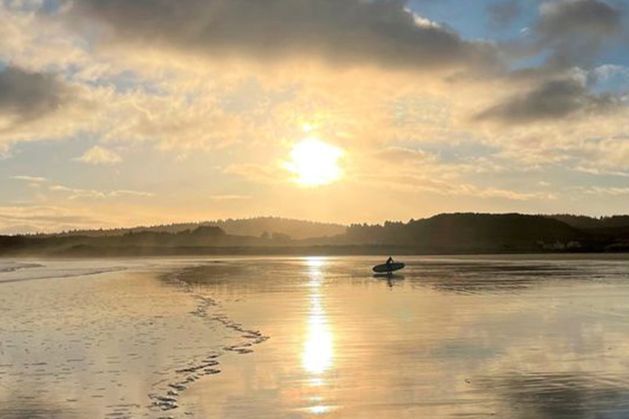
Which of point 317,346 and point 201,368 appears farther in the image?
point 317,346

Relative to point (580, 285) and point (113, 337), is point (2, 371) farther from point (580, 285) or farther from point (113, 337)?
point (580, 285)

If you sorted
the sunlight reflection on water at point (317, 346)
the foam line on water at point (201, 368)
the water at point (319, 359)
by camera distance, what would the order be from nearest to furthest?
1. the water at point (319, 359)
2. the foam line on water at point (201, 368)
3. the sunlight reflection on water at point (317, 346)

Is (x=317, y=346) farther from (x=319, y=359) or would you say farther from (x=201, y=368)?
(x=201, y=368)

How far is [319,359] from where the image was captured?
66.4 feet

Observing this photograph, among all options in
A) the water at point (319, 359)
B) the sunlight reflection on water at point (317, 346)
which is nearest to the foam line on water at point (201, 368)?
the water at point (319, 359)

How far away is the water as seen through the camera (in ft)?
47.8

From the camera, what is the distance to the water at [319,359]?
47.8 feet

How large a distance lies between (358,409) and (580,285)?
143 feet

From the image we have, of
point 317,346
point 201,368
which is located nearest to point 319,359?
point 317,346

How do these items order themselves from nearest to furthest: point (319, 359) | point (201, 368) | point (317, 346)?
point (201, 368)
point (319, 359)
point (317, 346)

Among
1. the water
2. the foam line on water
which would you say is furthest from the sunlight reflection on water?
the foam line on water

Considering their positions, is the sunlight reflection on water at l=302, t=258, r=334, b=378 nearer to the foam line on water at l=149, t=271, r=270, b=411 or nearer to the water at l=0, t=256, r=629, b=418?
the water at l=0, t=256, r=629, b=418

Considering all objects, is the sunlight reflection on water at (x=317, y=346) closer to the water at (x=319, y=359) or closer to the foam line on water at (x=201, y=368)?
the water at (x=319, y=359)

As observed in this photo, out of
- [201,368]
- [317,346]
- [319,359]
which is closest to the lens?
[201,368]
